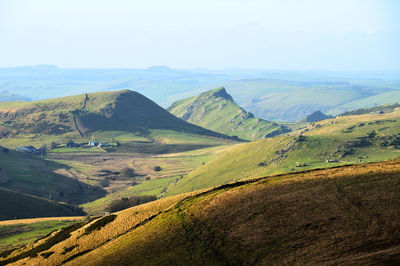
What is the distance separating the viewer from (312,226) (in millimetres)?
60750

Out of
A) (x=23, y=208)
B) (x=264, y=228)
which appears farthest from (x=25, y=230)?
(x=264, y=228)

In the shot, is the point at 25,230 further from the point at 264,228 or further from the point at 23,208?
the point at 264,228

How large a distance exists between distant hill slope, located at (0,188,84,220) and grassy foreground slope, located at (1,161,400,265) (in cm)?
10546

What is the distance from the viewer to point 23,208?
621ft

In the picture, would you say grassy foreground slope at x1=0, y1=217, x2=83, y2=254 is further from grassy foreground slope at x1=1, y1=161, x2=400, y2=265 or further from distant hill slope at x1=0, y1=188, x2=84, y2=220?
grassy foreground slope at x1=1, y1=161, x2=400, y2=265

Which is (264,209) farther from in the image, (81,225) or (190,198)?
(81,225)

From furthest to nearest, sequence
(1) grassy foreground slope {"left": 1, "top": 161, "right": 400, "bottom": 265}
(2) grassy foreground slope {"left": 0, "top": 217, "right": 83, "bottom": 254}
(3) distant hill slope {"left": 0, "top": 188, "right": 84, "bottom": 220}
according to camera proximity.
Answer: (3) distant hill slope {"left": 0, "top": 188, "right": 84, "bottom": 220} < (2) grassy foreground slope {"left": 0, "top": 217, "right": 83, "bottom": 254} < (1) grassy foreground slope {"left": 1, "top": 161, "right": 400, "bottom": 265}

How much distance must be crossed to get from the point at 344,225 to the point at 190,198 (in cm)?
3425

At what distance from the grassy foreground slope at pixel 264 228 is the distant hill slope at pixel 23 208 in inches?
4152

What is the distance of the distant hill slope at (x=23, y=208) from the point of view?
183375 millimetres

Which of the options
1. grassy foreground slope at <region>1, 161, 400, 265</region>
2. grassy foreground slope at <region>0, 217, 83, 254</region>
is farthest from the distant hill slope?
grassy foreground slope at <region>1, 161, 400, 265</region>

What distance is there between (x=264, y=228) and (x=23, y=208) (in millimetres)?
154552

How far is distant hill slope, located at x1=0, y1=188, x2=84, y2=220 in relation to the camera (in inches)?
7219

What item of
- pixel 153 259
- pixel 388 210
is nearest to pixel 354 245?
pixel 388 210
